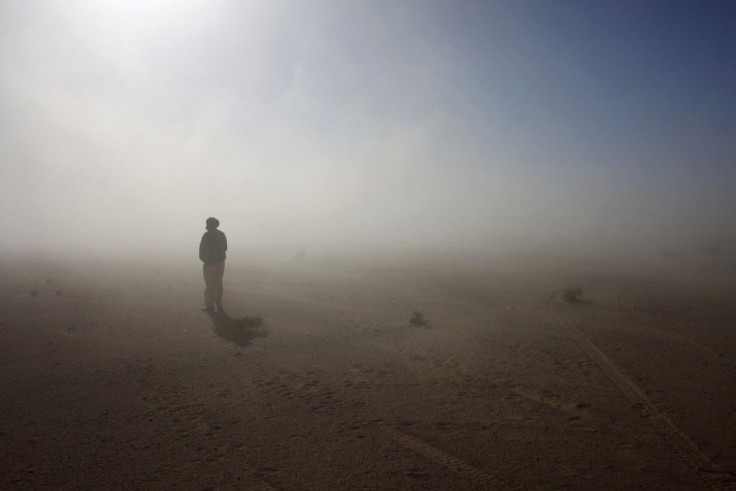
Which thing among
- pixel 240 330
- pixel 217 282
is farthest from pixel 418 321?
pixel 217 282

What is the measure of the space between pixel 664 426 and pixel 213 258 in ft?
33.9

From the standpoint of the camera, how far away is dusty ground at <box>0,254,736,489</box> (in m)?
4.20

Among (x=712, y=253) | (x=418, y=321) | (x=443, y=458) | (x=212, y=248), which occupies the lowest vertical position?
(x=443, y=458)

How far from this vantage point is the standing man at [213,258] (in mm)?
11906

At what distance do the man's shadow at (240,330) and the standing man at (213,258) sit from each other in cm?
128

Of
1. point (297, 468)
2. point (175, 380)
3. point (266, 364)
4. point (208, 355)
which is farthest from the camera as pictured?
point (208, 355)

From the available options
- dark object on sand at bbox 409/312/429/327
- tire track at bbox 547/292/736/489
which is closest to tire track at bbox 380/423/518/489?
tire track at bbox 547/292/736/489

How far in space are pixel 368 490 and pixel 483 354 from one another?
4798 mm

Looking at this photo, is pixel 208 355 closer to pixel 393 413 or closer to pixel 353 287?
pixel 393 413

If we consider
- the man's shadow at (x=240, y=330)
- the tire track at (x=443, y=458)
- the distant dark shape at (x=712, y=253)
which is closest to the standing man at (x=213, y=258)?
the man's shadow at (x=240, y=330)

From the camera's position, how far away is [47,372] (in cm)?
707

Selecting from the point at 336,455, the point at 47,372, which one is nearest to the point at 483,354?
the point at 336,455

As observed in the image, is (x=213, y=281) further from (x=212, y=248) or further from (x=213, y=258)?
(x=212, y=248)

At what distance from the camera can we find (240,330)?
999 centimetres
